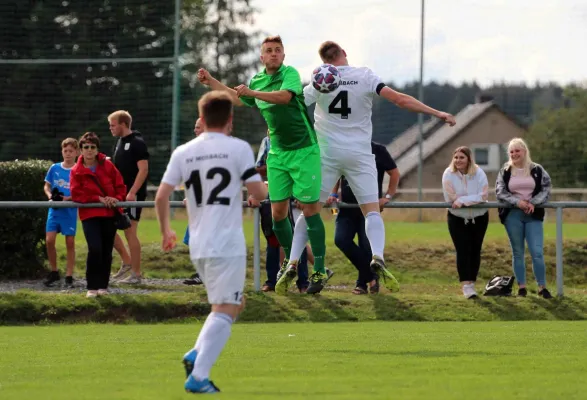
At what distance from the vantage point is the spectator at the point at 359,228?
15.3m

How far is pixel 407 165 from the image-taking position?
4056cm

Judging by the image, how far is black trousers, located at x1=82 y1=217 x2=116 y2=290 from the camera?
49.2 ft

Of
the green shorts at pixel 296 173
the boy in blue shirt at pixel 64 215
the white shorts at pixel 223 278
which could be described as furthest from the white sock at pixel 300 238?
the white shorts at pixel 223 278

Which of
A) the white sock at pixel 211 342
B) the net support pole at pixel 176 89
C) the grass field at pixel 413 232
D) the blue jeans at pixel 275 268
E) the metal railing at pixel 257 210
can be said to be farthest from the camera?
the net support pole at pixel 176 89

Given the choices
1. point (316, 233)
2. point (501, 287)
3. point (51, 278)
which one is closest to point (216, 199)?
point (316, 233)

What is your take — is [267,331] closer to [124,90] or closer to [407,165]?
[124,90]

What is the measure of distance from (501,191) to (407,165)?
2507 cm

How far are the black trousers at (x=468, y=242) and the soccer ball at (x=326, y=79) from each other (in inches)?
159

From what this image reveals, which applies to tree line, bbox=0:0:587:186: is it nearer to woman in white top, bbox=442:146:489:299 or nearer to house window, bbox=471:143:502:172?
house window, bbox=471:143:502:172

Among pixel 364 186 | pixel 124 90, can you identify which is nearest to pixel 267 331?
pixel 364 186

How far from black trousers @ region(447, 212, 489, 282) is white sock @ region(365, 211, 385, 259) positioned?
3166 mm

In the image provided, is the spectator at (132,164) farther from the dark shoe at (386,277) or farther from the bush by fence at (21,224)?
the dark shoe at (386,277)

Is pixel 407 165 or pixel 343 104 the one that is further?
pixel 407 165

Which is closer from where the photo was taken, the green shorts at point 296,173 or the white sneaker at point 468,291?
the green shorts at point 296,173
